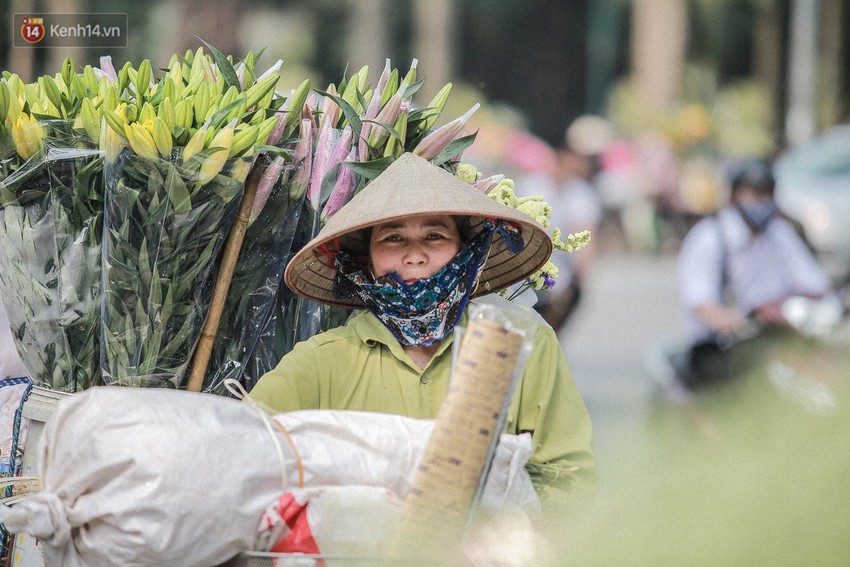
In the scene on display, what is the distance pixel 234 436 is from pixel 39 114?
1.20 meters

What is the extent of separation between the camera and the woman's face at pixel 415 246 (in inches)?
94.5

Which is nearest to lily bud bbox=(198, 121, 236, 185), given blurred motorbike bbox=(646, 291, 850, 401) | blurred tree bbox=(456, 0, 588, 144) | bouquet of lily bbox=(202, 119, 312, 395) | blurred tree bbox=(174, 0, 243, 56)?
bouquet of lily bbox=(202, 119, 312, 395)

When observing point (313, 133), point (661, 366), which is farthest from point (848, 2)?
point (313, 133)

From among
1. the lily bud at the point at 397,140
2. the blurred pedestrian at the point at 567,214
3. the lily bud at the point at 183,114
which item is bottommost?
the blurred pedestrian at the point at 567,214

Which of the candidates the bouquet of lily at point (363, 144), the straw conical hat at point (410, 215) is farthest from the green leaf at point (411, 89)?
the straw conical hat at point (410, 215)

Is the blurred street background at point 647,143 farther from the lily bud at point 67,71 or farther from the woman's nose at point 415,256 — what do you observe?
the woman's nose at point 415,256

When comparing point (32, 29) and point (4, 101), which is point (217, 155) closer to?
point (4, 101)

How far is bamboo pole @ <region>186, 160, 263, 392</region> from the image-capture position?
8.59ft

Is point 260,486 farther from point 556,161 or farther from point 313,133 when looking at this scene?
point 556,161

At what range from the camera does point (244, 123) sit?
2582 millimetres

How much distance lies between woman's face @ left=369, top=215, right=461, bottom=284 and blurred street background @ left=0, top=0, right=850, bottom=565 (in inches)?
37.7

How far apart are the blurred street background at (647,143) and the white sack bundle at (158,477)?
608mm

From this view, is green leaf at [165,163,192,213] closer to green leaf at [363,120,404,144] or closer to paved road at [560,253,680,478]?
green leaf at [363,120,404,144]

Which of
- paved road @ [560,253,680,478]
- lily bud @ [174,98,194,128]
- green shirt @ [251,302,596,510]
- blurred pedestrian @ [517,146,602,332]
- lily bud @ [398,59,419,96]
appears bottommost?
paved road @ [560,253,680,478]
